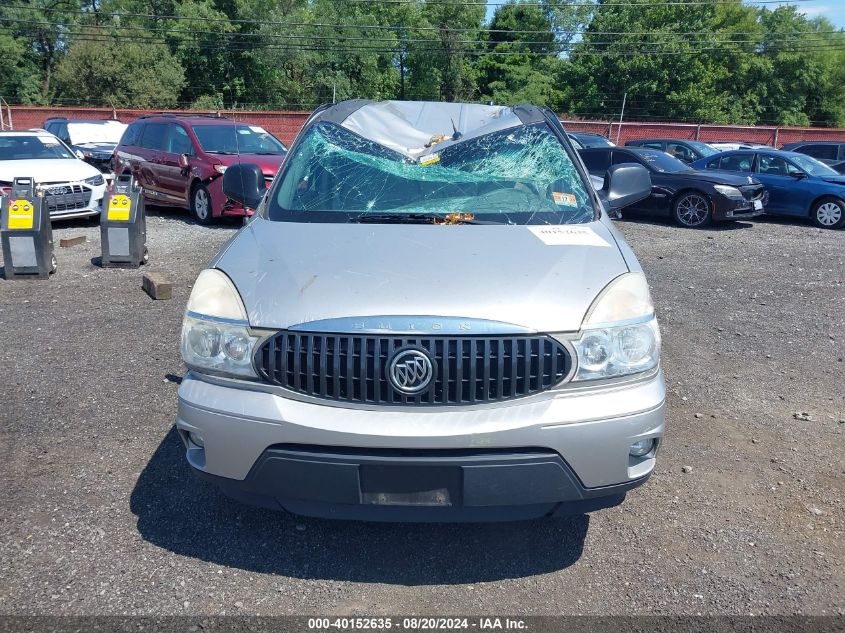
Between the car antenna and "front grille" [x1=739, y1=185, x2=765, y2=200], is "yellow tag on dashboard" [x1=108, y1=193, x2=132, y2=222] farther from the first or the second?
"front grille" [x1=739, y1=185, x2=765, y2=200]

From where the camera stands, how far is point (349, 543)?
3430 millimetres

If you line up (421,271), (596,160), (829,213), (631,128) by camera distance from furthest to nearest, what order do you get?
(631,128)
(596,160)
(829,213)
(421,271)

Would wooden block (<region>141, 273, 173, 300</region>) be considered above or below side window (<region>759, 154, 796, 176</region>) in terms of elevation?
below

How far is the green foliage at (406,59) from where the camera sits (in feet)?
153

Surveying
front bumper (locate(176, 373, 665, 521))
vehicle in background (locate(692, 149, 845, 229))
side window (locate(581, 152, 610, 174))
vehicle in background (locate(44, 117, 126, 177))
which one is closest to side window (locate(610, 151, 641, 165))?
side window (locate(581, 152, 610, 174))

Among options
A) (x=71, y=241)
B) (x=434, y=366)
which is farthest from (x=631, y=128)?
(x=434, y=366)

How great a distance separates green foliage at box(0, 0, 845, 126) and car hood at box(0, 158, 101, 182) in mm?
34631

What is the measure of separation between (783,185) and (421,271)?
557 inches

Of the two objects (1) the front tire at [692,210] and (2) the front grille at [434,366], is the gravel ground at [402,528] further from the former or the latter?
(1) the front tire at [692,210]

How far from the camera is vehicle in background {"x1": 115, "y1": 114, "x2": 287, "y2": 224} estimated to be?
1215 centimetres

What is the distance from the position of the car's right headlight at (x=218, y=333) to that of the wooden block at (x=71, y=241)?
28.3ft

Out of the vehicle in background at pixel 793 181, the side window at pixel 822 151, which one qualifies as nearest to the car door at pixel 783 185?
the vehicle in background at pixel 793 181

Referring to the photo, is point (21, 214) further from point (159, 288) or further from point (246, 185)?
point (246, 185)

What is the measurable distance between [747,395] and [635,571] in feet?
8.61
